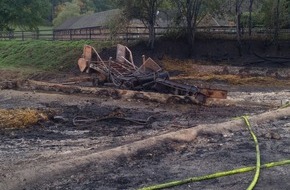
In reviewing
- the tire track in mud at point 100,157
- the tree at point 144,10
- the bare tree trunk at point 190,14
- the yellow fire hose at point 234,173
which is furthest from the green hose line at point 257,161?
the bare tree trunk at point 190,14

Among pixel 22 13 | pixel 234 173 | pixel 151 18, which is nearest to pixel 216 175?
pixel 234 173

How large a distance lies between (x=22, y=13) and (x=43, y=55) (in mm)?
16572

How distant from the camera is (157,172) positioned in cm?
912

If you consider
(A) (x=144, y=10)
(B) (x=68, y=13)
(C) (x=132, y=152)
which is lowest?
(C) (x=132, y=152)

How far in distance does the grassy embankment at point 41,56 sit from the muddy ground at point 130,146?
13.7 meters

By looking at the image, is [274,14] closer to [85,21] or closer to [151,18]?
[151,18]

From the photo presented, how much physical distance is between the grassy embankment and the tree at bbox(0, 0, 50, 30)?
33.1 ft

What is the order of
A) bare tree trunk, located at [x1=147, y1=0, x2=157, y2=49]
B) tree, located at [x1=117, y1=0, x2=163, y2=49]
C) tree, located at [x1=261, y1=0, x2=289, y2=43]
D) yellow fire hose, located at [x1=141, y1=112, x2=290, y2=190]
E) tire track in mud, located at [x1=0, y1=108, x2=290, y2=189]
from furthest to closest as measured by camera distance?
bare tree trunk, located at [x1=147, y1=0, x2=157, y2=49], tree, located at [x1=261, y1=0, x2=289, y2=43], tree, located at [x1=117, y1=0, x2=163, y2=49], tire track in mud, located at [x1=0, y1=108, x2=290, y2=189], yellow fire hose, located at [x1=141, y1=112, x2=290, y2=190]

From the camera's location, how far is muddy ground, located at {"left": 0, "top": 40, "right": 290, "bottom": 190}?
8625 mm

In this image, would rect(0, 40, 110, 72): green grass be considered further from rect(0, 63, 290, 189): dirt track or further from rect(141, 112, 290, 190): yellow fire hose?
rect(141, 112, 290, 190): yellow fire hose

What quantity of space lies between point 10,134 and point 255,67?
1850 centimetres

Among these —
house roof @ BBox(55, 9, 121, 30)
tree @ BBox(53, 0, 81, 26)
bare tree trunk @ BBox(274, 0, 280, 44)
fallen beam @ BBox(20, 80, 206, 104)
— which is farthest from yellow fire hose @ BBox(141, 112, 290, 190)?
tree @ BBox(53, 0, 81, 26)

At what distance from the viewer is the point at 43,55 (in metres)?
34.7

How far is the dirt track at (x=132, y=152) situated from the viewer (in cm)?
862
